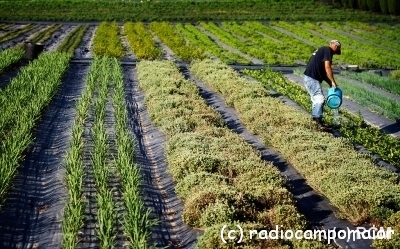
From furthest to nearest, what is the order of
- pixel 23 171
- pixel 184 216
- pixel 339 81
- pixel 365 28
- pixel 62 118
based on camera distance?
pixel 365 28, pixel 339 81, pixel 62 118, pixel 23 171, pixel 184 216

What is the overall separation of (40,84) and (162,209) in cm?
711

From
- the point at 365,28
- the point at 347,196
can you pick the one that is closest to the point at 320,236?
the point at 347,196

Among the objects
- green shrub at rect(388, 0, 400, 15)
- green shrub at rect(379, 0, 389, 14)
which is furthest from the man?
green shrub at rect(379, 0, 389, 14)

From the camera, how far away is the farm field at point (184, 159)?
5.52 metres

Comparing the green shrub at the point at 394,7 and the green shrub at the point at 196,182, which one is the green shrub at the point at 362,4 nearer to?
the green shrub at the point at 394,7

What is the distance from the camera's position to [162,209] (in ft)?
20.6

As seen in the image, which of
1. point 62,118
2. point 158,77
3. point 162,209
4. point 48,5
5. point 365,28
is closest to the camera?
point 162,209

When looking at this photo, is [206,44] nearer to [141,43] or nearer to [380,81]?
[141,43]

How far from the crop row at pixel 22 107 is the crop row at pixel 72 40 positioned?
542 centimetres

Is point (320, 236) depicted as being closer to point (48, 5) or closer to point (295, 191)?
point (295, 191)

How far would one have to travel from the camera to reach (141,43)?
2181cm

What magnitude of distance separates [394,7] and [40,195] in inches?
1395

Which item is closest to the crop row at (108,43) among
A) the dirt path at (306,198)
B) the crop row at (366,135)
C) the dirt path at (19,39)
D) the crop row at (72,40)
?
the crop row at (72,40)

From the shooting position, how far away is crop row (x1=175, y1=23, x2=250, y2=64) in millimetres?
19123
